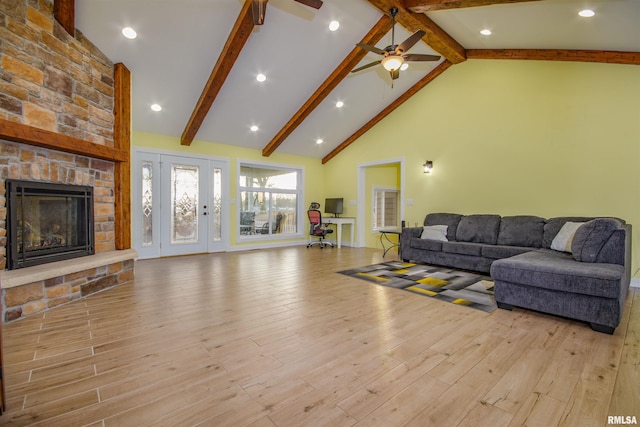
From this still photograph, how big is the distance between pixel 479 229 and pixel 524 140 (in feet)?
5.48

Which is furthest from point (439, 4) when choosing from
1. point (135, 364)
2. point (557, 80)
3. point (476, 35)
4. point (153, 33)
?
point (135, 364)

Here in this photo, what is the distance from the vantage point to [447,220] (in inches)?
225

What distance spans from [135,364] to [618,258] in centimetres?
423

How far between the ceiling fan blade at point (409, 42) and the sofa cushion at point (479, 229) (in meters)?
3.09

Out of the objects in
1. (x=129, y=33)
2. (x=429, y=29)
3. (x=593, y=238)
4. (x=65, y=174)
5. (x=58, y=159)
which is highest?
(x=429, y=29)

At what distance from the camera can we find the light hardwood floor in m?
1.55

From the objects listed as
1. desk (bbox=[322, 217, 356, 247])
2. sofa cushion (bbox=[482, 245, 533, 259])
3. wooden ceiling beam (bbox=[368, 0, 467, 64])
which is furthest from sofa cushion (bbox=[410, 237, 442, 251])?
wooden ceiling beam (bbox=[368, 0, 467, 64])

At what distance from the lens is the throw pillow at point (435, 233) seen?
5344 millimetres

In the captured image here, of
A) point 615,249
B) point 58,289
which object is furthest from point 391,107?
point 58,289

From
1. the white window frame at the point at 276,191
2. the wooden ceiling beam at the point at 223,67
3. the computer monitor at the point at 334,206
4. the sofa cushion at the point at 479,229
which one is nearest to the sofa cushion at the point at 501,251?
the sofa cushion at the point at 479,229

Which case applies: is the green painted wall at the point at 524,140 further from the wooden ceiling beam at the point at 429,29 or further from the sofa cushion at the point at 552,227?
the wooden ceiling beam at the point at 429,29

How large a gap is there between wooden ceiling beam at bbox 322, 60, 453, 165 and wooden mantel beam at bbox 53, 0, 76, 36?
5712 millimetres

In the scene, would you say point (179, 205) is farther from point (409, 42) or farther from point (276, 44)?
point (409, 42)

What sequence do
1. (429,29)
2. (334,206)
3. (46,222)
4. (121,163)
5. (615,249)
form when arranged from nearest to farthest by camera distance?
(615,249) → (46,222) → (121,163) → (429,29) → (334,206)
